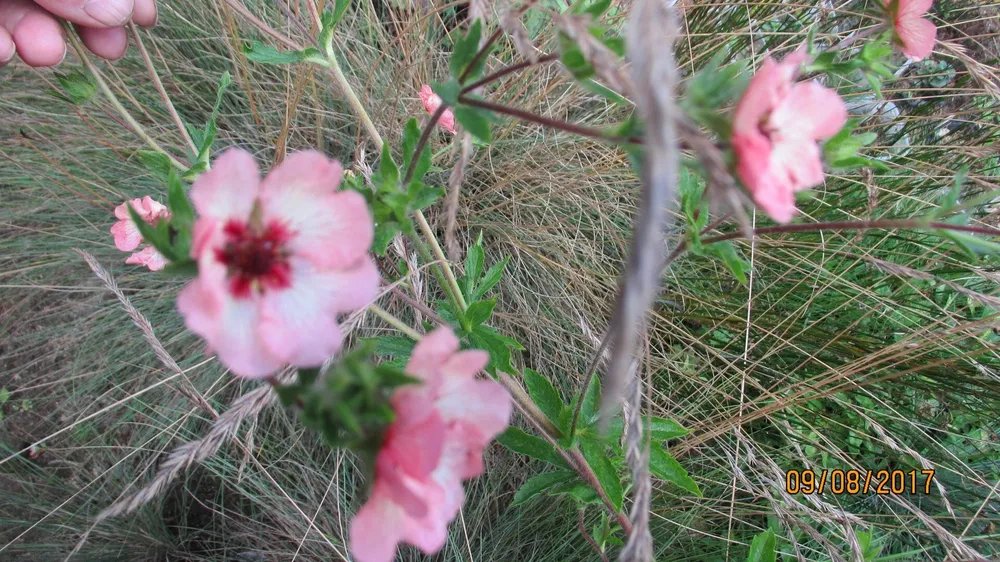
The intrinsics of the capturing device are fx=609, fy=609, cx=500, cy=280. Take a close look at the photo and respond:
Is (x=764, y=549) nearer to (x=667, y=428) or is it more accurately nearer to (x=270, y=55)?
(x=667, y=428)

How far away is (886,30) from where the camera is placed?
3.29 feet

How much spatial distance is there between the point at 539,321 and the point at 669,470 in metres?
0.76

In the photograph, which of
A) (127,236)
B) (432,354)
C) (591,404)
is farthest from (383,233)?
(127,236)

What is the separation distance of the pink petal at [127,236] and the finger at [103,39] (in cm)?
39

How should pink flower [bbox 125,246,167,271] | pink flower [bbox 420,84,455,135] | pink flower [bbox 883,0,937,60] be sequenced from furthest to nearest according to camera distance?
pink flower [bbox 420,84,455,135] → pink flower [bbox 125,246,167,271] → pink flower [bbox 883,0,937,60]

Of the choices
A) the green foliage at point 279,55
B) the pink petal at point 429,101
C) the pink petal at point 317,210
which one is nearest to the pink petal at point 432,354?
the pink petal at point 317,210

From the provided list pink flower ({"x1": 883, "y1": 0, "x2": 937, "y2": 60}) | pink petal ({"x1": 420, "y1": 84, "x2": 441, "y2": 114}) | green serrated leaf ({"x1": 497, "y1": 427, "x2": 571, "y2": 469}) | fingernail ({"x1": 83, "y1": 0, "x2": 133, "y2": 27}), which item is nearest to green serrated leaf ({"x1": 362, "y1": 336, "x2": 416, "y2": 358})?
green serrated leaf ({"x1": 497, "y1": 427, "x2": 571, "y2": 469})

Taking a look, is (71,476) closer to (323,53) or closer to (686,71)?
(323,53)

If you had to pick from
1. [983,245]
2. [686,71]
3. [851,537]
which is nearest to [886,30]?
[983,245]

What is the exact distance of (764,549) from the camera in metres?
1.12

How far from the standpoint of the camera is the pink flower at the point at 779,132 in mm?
527

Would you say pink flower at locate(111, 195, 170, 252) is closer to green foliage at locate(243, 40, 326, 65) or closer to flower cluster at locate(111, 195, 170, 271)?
flower cluster at locate(111, 195, 170, 271)

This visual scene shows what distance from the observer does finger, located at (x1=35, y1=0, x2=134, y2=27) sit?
3.74 feet

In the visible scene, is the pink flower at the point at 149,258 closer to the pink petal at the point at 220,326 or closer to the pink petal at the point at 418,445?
the pink petal at the point at 220,326
